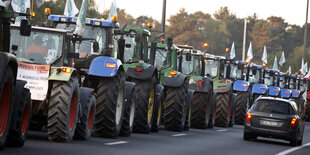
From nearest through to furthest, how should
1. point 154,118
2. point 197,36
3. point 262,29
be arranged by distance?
point 154,118 < point 197,36 < point 262,29

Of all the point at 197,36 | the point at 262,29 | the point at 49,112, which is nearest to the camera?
the point at 49,112

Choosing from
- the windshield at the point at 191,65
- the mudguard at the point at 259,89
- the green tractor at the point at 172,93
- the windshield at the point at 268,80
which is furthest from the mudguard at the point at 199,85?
the windshield at the point at 268,80

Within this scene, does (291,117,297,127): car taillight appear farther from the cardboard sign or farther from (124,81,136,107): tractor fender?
the cardboard sign

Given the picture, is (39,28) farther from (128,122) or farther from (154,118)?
(154,118)

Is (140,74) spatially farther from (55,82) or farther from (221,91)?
(221,91)

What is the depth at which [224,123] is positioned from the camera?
3134cm

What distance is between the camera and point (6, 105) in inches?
510

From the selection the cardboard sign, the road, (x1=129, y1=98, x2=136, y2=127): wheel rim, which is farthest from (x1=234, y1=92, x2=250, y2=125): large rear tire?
the cardboard sign

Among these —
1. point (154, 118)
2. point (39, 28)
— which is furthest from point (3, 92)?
point (154, 118)

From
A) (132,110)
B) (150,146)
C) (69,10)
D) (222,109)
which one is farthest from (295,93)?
(150,146)

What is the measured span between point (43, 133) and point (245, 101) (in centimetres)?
1785

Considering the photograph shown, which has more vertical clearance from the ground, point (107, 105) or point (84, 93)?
point (84, 93)

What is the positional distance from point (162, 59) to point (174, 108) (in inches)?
67.4

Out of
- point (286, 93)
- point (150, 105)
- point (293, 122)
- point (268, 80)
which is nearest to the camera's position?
point (150, 105)
